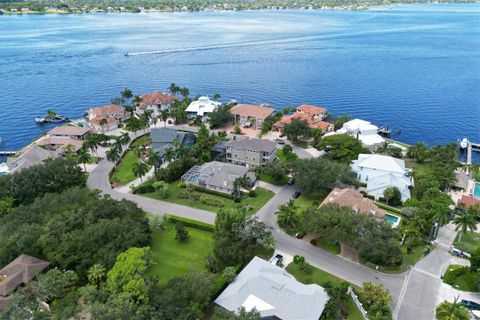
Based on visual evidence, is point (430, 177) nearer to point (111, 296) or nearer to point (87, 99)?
point (111, 296)

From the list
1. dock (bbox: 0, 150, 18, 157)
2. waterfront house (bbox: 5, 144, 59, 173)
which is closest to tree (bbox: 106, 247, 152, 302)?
waterfront house (bbox: 5, 144, 59, 173)

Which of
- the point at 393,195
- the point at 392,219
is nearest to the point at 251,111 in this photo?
the point at 393,195

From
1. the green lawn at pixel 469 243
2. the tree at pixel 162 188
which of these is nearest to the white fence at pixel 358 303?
the green lawn at pixel 469 243

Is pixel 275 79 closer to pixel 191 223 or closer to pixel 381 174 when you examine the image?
pixel 381 174

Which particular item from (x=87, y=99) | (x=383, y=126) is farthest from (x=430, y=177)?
(x=87, y=99)

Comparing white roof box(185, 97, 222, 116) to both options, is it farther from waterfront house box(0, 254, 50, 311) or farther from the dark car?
the dark car
